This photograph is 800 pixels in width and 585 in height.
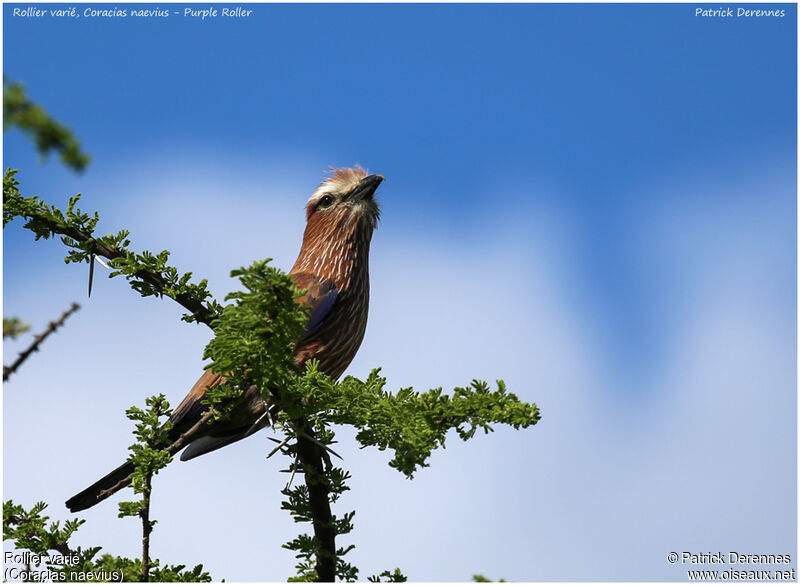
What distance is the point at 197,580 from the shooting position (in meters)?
4.39

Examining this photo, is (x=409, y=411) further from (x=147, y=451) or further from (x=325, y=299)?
(x=325, y=299)

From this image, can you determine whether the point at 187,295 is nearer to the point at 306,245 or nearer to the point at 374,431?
the point at 374,431

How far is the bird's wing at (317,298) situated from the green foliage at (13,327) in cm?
397

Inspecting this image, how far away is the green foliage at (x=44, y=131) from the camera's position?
204cm

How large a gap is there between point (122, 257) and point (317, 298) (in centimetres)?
219

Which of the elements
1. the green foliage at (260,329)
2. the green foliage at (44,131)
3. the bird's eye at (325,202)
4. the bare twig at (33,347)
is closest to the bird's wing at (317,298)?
the bird's eye at (325,202)

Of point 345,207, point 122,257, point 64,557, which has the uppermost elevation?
point 345,207

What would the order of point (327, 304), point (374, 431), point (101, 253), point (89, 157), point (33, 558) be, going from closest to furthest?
1. point (89, 157)
2. point (374, 431)
3. point (33, 558)
4. point (101, 253)
5. point (327, 304)

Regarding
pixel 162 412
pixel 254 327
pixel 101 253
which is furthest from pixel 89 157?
pixel 101 253

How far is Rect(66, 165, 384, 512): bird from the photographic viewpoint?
6020 mm

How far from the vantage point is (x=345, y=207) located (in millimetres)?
8031

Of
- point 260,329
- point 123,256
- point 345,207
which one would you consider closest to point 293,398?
point 260,329

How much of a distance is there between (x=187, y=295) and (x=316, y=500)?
1.43 m

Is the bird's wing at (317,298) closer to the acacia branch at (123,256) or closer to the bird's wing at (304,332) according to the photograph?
the bird's wing at (304,332)
